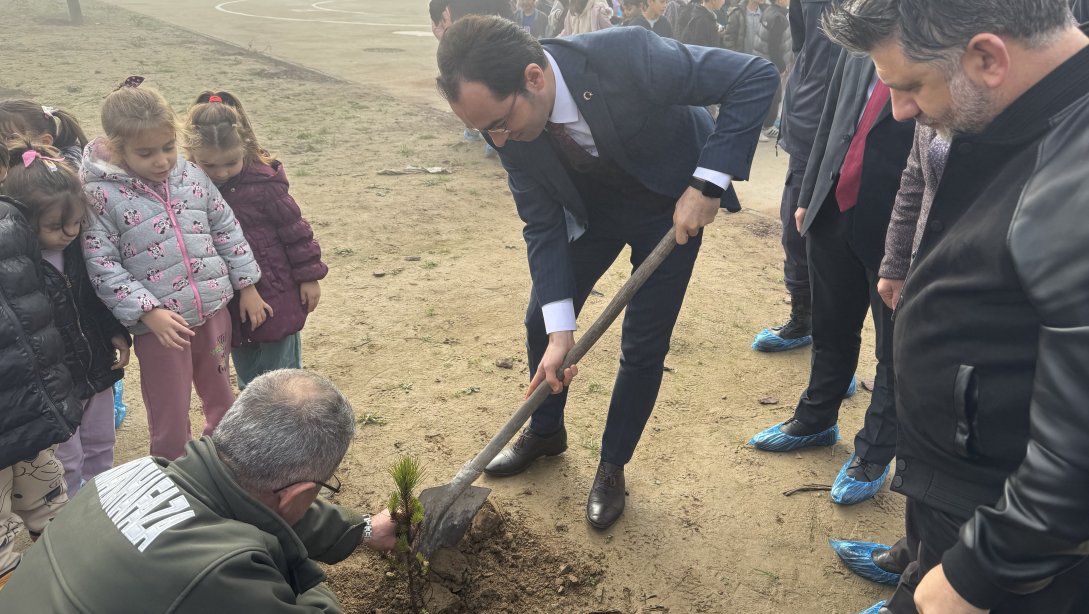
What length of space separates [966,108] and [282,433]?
1677mm

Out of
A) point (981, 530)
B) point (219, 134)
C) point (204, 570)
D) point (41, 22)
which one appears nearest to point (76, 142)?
point (219, 134)

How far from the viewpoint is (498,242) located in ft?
20.6

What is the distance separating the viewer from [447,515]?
303 cm

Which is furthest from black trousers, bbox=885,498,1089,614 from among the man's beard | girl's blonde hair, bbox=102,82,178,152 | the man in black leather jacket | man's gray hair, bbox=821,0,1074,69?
girl's blonde hair, bbox=102,82,178,152

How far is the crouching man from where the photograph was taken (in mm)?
1643

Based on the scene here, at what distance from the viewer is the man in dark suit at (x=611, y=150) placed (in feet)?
8.54

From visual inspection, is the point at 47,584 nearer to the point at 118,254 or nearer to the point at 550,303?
the point at 118,254

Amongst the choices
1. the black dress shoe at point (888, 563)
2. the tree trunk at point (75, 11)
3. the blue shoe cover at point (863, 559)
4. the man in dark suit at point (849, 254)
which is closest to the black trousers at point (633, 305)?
the man in dark suit at point (849, 254)

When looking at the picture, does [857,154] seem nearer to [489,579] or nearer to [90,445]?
[489,579]

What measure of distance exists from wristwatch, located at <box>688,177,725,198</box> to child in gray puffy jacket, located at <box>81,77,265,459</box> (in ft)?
6.14

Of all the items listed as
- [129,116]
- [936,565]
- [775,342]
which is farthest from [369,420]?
[936,565]

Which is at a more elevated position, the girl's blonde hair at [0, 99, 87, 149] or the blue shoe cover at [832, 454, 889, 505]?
the girl's blonde hair at [0, 99, 87, 149]

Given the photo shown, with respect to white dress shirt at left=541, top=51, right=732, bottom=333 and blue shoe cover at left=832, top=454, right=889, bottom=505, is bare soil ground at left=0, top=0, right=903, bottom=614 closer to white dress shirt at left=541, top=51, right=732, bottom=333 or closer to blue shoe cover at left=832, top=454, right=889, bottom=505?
blue shoe cover at left=832, top=454, right=889, bottom=505

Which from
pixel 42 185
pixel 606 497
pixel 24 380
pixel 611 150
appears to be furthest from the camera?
pixel 606 497
